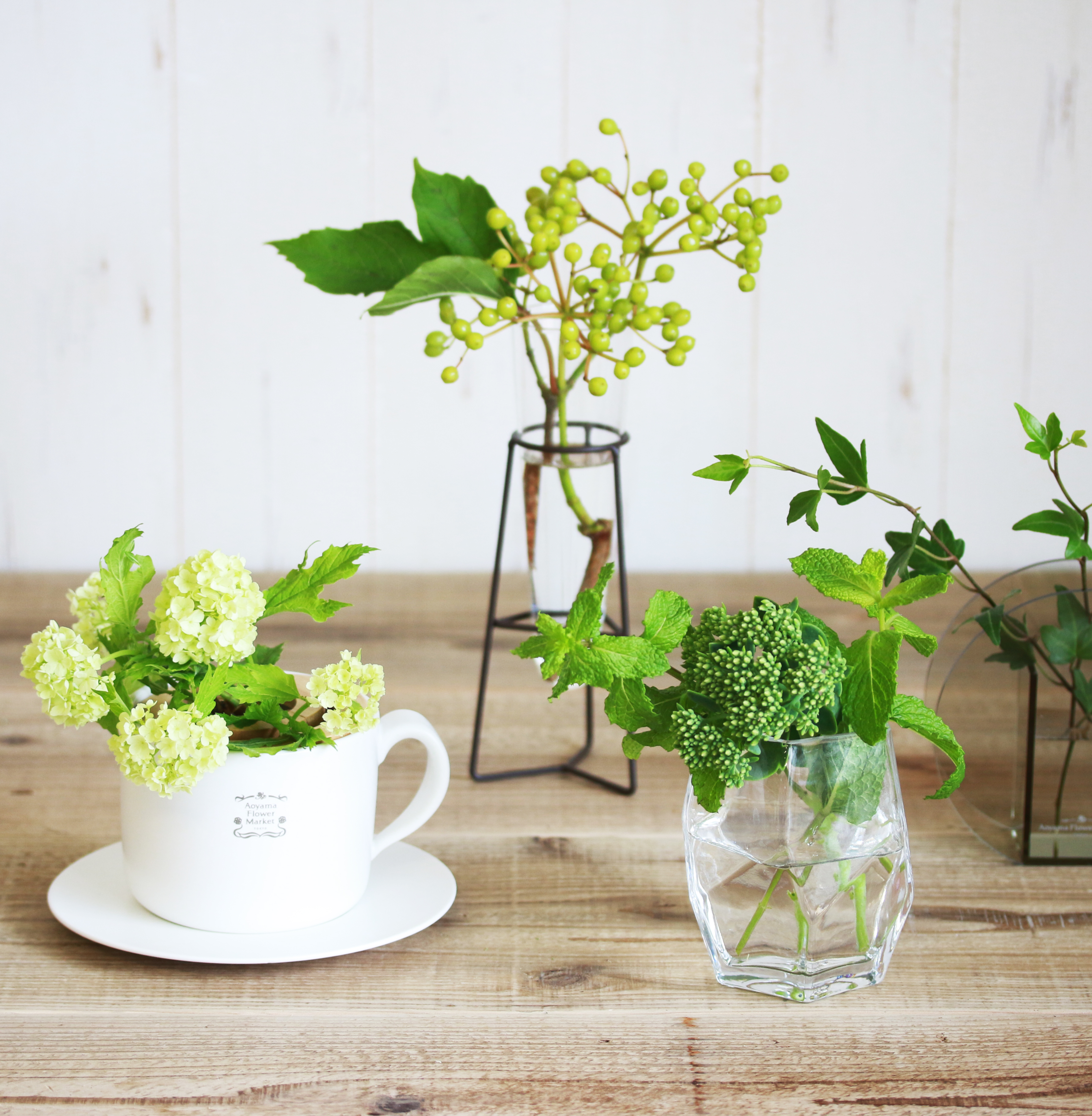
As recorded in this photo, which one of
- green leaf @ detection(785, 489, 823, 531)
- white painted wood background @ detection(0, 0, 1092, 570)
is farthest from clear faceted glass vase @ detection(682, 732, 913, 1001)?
white painted wood background @ detection(0, 0, 1092, 570)

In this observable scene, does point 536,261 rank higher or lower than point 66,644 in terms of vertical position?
higher

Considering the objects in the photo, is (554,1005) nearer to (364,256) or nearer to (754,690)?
(754,690)

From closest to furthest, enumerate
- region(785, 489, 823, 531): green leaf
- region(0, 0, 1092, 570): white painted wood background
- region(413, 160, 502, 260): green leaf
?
region(785, 489, 823, 531): green leaf → region(413, 160, 502, 260): green leaf → region(0, 0, 1092, 570): white painted wood background

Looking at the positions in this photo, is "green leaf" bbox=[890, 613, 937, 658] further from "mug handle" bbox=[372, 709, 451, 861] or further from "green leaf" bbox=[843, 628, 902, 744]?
"mug handle" bbox=[372, 709, 451, 861]

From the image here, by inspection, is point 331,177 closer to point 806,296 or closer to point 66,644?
point 806,296

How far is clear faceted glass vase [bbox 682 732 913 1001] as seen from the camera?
1.90ft

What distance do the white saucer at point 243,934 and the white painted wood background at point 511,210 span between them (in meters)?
0.68

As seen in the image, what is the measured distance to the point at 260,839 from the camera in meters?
0.60

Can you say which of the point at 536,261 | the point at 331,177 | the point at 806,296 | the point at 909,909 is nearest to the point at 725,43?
the point at 806,296

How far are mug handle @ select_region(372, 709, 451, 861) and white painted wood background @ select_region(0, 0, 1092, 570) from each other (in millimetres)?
669

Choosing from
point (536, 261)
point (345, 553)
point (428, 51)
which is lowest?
point (345, 553)

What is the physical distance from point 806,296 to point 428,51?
0.50m

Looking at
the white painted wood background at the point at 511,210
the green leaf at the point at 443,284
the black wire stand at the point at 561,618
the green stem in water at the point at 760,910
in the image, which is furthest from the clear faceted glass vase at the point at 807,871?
the white painted wood background at the point at 511,210

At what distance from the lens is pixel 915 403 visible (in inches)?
54.3
